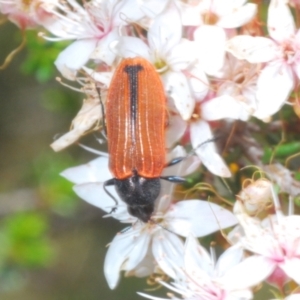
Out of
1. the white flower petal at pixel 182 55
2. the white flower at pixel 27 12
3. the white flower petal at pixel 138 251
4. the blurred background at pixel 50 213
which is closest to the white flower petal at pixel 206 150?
the white flower petal at pixel 182 55

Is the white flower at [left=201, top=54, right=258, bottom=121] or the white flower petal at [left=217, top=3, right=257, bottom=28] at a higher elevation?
the white flower petal at [left=217, top=3, right=257, bottom=28]

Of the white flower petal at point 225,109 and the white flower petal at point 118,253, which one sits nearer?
the white flower petal at point 225,109

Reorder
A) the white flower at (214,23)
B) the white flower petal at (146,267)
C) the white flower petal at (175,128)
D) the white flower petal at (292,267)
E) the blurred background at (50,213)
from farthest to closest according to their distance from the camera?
1. the blurred background at (50,213)
2. the white flower petal at (146,267)
3. the white flower petal at (175,128)
4. the white flower at (214,23)
5. the white flower petal at (292,267)

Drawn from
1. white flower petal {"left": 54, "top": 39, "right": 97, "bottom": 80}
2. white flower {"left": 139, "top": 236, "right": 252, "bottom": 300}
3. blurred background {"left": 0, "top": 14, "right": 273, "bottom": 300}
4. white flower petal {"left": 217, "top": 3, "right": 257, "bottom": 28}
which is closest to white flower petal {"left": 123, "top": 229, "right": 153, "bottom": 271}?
white flower {"left": 139, "top": 236, "right": 252, "bottom": 300}

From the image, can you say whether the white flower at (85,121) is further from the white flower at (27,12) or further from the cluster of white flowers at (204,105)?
the white flower at (27,12)

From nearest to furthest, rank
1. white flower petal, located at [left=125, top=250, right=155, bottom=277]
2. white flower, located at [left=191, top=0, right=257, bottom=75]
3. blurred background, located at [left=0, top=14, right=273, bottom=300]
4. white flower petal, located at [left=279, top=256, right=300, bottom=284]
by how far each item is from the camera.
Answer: white flower petal, located at [left=279, top=256, right=300, bottom=284]
white flower, located at [left=191, top=0, right=257, bottom=75]
white flower petal, located at [left=125, top=250, right=155, bottom=277]
blurred background, located at [left=0, top=14, right=273, bottom=300]

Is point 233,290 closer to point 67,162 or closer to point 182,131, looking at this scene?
point 182,131

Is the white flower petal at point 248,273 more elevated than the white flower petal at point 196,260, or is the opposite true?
the white flower petal at point 248,273

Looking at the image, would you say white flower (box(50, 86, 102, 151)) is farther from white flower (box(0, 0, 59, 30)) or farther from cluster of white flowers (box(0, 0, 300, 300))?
white flower (box(0, 0, 59, 30))
